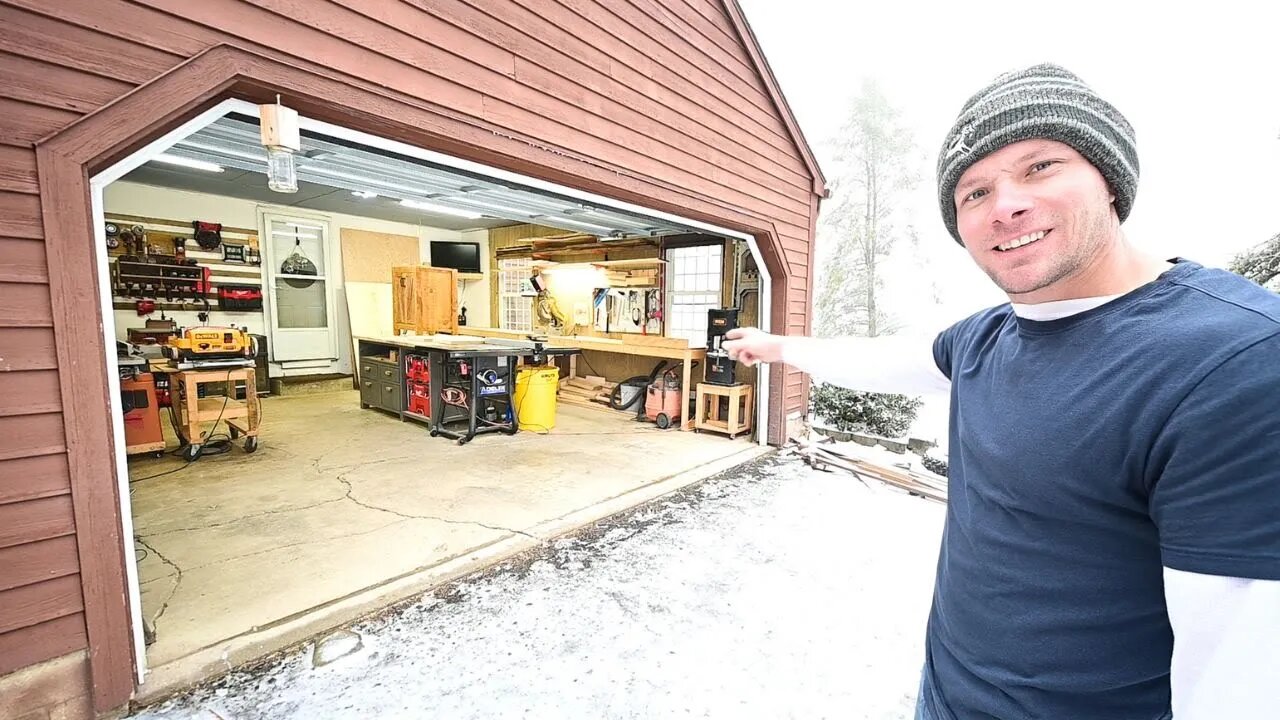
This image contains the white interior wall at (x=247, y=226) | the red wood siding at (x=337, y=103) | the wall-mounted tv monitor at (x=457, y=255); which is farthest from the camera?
the wall-mounted tv monitor at (x=457, y=255)

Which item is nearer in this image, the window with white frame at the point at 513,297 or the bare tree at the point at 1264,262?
the bare tree at the point at 1264,262

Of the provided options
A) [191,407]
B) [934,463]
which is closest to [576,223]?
[191,407]

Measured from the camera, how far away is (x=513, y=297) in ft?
35.1

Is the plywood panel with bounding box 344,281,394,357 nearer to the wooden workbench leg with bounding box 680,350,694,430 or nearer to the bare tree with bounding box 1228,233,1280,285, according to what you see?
the wooden workbench leg with bounding box 680,350,694,430

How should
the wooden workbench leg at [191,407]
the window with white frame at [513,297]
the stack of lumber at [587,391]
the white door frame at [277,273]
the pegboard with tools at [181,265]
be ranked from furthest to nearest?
the window with white frame at [513,297] < the white door frame at [277,273] < the stack of lumber at [587,391] < the pegboard with tools at [181,265] < the wooden workbench leg at [191,407]

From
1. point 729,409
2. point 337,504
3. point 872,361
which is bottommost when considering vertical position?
point 337,504

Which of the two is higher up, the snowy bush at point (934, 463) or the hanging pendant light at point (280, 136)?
the hanging pendant light at point (280, 136)

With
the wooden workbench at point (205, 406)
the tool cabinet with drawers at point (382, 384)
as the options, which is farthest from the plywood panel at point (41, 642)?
the tool cabinet with drawers at point (382, 384)

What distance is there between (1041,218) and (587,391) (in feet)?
27.0

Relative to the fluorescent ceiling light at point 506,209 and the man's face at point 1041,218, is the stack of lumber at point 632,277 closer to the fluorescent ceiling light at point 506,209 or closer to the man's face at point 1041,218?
the fluorescent ceiling light at point 506,209

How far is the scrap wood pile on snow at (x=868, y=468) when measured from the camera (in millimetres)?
4785

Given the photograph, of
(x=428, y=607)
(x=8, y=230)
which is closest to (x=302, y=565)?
(x=428, y=607)

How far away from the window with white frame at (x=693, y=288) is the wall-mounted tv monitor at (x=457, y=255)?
5033 millimetres

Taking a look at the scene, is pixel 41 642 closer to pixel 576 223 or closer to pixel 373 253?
pixel 576 223
